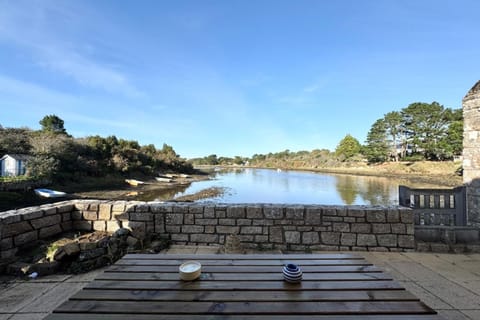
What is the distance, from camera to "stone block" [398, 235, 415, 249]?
298 cm

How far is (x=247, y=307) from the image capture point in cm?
93

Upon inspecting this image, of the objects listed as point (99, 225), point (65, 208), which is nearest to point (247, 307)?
point (99, 225)

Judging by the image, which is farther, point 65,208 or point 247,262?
point 65,208

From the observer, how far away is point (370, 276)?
119cm

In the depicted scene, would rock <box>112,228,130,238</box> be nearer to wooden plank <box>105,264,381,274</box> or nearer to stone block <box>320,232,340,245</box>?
wooden plank <box>105,264,381,274</box>

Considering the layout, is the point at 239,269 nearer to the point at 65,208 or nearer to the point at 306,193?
the point at 65,208

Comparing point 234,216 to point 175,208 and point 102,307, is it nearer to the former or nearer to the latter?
point 175,208

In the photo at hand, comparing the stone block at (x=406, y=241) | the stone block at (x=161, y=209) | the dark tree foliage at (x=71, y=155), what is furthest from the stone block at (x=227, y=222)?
the dark tree foliage at (x=71, y=155)

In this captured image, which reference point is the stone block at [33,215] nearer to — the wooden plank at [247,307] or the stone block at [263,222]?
the wooden plank at [247,307]

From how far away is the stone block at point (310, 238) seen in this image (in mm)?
3076

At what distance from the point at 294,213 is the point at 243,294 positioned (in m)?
2.20

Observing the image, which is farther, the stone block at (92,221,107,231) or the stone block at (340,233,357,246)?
the stone block at (92,221,107,231)

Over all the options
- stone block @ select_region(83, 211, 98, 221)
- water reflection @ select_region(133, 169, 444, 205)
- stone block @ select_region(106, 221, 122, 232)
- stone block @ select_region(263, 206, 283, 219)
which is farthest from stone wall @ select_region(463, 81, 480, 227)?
water reflection @ select_region(133, 169, 444, 205)

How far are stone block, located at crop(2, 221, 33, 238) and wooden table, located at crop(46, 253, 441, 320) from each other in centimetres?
224
